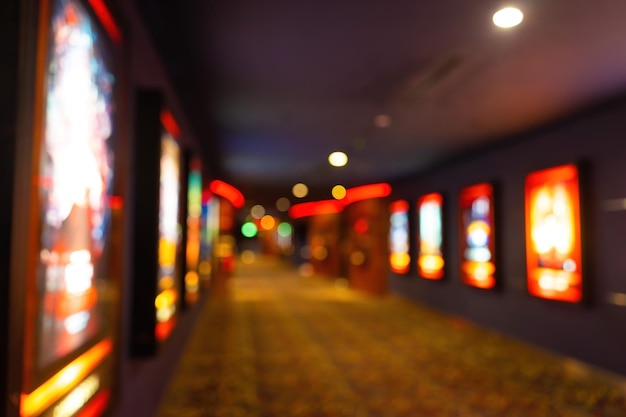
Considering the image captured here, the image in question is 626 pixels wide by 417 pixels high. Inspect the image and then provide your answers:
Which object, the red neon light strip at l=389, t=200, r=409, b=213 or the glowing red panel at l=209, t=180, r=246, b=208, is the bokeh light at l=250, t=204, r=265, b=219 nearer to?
the glowing red panel at l=209, t=180, r=246, b=208

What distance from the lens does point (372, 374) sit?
17.3ft

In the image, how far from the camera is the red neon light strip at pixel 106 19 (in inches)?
77.2

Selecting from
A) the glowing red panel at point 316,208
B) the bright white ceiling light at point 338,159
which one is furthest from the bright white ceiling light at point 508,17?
the glowing red panel at point 316,208

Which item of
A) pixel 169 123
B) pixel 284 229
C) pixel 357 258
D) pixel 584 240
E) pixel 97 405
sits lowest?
pixel 97 405

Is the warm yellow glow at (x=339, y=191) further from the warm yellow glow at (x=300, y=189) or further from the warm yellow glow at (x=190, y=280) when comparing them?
the warm yellow glow at (x=190, y=280)

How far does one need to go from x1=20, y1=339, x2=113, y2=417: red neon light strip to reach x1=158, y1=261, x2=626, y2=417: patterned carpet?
87.1 inches

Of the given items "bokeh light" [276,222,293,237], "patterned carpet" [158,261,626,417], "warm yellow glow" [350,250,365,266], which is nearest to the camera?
"patterned carpet" [158,261,626,417]

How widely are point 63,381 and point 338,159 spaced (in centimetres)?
761

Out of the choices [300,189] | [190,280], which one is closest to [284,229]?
[300,189]

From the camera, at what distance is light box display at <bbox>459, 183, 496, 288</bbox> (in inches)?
294

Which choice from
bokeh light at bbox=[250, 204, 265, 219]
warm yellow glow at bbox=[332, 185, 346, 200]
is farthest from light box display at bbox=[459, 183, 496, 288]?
bokeh light at bbox=[250, 204, 265, 219]

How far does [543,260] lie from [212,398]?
4.12 m

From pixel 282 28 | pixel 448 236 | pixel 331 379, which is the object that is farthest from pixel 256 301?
pixel 282 28

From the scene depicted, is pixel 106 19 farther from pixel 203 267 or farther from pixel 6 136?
pixel 203 267
